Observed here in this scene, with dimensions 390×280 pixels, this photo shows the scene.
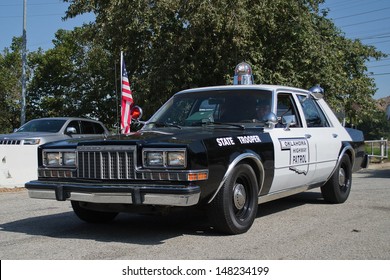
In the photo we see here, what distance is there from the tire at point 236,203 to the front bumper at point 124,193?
425 millimetres

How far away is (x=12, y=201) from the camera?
354 inches

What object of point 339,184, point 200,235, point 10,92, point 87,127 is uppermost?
point 10,92

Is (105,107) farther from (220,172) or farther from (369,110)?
(220,172)

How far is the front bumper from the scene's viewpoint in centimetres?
475

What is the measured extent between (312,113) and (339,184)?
129cm

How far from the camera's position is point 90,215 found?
20.6 feet

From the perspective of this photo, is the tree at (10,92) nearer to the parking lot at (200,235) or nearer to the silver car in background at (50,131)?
the silver car in background at (50,131)

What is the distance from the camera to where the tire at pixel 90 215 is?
621 centimetres

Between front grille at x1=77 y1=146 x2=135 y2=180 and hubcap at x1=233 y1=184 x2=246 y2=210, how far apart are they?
3.73 ft

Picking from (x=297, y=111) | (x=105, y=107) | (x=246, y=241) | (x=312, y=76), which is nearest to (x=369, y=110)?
(x=312, y=76)

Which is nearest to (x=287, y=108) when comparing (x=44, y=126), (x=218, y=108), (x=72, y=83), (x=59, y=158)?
(x=218, y=108)

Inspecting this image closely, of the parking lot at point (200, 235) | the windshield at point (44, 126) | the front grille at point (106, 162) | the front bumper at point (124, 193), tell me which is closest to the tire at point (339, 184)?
the parking lot at point (200, 235)

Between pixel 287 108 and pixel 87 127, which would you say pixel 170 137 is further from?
pixel 87 127

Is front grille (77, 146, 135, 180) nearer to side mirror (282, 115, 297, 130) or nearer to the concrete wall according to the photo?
side mirror (282, 115, 297, 130)
